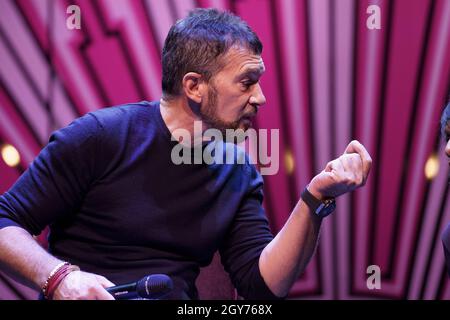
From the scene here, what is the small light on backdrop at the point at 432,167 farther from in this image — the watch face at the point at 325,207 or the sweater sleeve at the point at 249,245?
the watch face at the point at 325,207

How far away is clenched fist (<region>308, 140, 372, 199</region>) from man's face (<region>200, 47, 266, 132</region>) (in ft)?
1.11

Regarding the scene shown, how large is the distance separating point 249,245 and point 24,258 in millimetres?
559

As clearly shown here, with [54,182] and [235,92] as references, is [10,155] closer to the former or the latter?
[54,182]

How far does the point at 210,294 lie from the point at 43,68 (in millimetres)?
1023

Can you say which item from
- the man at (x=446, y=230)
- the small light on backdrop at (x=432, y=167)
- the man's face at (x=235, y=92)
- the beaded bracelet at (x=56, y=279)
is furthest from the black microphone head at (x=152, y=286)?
the small light on backdrop at (x=432, y=167)

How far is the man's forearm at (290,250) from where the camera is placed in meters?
1.40

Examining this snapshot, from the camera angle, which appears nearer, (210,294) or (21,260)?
(21,260)

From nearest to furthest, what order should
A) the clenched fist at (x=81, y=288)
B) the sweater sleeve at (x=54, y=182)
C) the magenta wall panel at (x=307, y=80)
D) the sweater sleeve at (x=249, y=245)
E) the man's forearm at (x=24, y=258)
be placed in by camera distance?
the clenched fist at (x=81, y=288), the man's forearm at (x=24, y=258), the sweater sleeve at (x=54, y=182), the sweater sleeve at (x=249, y=245), the magenta wall panel at (x=307, y=80)

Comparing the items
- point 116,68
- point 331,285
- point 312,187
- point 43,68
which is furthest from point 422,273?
point 43,68

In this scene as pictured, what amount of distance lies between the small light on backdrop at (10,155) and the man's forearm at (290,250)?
1.11 metres

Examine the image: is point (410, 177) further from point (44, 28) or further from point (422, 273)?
point (44, 28)

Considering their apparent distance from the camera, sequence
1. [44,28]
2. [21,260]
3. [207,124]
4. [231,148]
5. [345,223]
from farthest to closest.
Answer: [345,223]
[44,28]
[231,148]
[207,124]
[21,260]

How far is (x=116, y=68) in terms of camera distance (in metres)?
2.19

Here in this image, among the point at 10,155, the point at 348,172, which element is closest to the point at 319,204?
the point at 348,172
